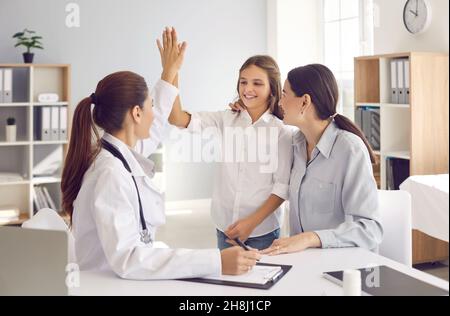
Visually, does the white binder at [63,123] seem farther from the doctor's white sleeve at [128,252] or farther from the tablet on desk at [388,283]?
the tablet on desk at [388,283]

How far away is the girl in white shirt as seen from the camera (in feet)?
6.12

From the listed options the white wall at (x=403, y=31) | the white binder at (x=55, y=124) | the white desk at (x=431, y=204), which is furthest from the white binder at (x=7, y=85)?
the white desk at (x=431, y=204)

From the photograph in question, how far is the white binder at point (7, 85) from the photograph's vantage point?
13.7 ft

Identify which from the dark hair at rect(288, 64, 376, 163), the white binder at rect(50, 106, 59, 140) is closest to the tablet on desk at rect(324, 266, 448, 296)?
the dark hair at rect(288, 64, 376, 163)

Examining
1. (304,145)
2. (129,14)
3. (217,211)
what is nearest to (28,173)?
(129,14)

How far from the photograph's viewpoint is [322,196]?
1.59 m

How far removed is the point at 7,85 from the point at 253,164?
2.88m

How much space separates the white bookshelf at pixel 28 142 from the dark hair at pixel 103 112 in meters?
3.04

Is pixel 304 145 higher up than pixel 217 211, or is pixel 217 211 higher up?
pixel 304 145

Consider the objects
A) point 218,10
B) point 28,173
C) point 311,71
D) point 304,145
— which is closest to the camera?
point 311,71

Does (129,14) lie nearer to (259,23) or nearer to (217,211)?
(259,23)

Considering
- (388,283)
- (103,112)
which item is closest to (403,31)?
(388,283)

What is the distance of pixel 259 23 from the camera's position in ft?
17.8
